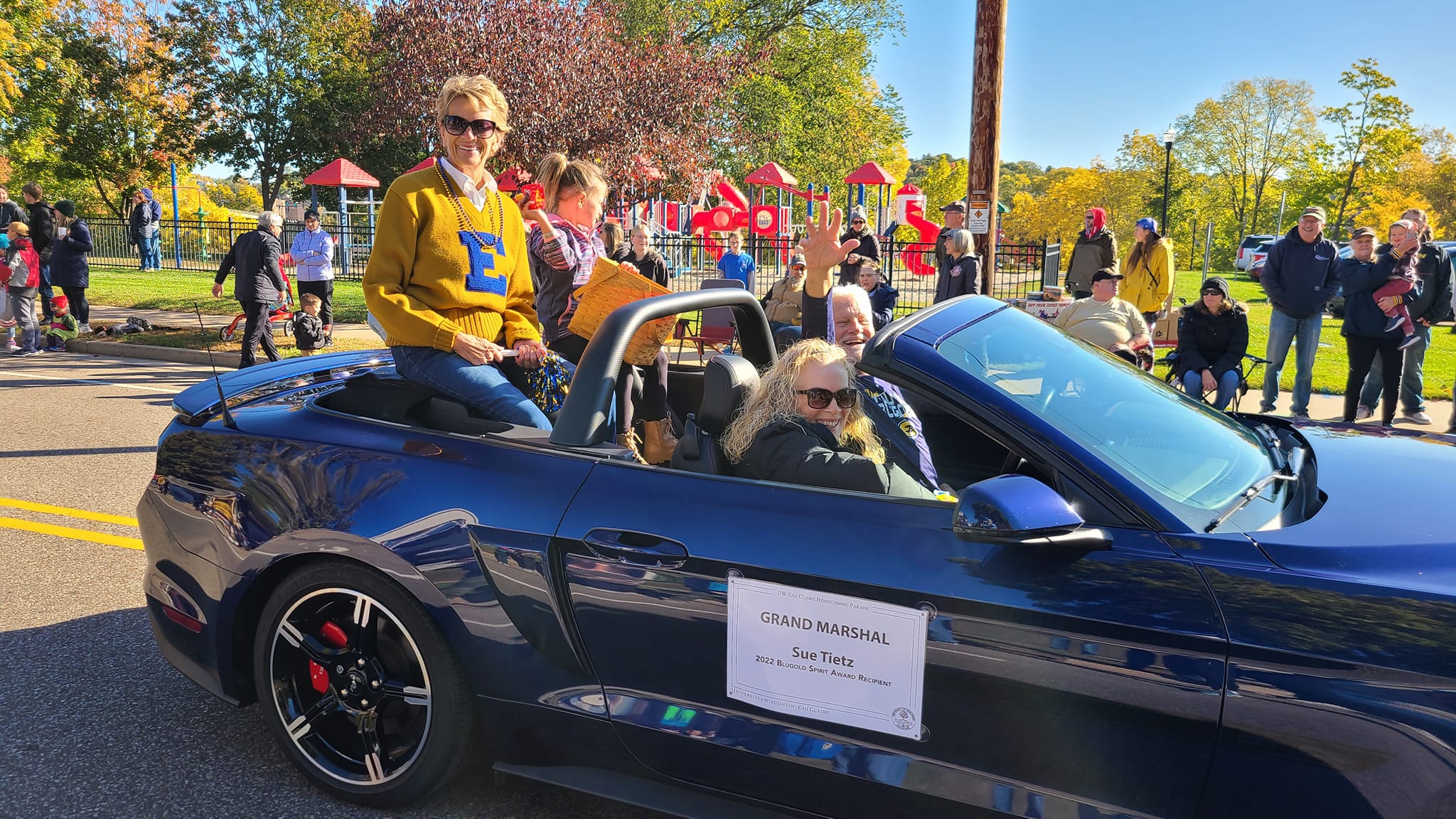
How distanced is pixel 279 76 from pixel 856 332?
36748mm

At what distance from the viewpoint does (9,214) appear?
12625 mm

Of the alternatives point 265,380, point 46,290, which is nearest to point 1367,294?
point 265,380

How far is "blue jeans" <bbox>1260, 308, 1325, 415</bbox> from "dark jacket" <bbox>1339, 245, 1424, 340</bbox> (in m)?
0.32

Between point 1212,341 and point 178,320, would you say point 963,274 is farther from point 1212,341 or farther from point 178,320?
point 178,320

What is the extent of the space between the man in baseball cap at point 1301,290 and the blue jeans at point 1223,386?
51.2 inches

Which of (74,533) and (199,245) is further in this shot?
(199,245)

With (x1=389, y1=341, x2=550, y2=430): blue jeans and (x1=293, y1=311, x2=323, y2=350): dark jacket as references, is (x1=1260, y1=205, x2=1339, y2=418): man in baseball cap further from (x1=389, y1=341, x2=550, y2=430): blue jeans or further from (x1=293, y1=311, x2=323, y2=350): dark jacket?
(x1=293, y1=311, x2=323, y2=350): dark jacket

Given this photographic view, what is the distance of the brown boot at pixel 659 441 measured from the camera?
132 inches

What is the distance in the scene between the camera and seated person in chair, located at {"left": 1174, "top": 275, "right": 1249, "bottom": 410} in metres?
7.84

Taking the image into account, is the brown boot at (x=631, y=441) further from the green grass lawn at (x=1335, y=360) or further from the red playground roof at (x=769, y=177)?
the red playground roof at (x=769, y=177)

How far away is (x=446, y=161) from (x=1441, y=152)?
59096mm

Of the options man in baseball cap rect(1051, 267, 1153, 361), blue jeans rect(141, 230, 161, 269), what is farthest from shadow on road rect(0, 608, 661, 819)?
A: blue jeans rect(141, 230, 161, 269)

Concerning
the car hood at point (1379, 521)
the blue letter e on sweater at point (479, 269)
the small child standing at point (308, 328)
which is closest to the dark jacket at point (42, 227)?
the small child standing at point (308, 328)

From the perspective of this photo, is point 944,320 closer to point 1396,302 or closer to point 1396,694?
point 1396,694
